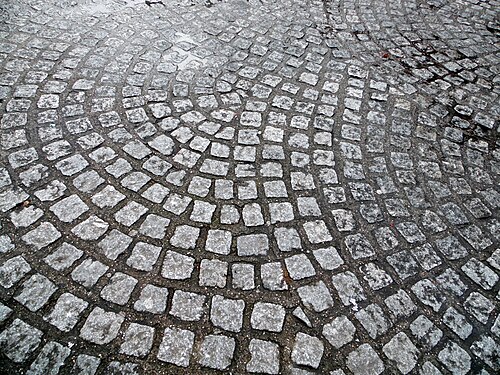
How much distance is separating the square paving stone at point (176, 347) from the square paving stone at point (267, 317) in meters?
0.43

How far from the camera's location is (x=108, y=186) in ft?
11.6

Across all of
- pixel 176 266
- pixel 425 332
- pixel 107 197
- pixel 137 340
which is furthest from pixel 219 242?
pixel 425 332

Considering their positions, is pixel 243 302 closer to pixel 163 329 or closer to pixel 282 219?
pixel 163 329

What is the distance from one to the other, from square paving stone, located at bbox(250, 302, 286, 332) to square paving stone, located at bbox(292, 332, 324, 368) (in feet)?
0.49

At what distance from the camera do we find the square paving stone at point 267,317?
9.16 ft

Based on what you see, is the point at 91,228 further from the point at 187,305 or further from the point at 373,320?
the point at 373,320

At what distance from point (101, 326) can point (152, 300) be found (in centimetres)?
36

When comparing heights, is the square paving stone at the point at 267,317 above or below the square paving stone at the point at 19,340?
above

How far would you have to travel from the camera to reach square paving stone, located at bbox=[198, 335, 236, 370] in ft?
8.56

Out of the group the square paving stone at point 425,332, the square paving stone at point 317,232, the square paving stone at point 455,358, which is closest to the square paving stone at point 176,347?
the square paving stone at point 317,232

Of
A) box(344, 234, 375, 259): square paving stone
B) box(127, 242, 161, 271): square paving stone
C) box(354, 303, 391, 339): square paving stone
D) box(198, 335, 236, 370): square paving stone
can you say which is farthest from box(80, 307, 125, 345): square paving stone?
Answer: box(344, 234, 375, 259): square paving stone

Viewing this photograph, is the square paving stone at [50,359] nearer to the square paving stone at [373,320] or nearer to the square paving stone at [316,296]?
the square paving stone at [316,296]

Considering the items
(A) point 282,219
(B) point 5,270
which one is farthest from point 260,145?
(B) point 5,270

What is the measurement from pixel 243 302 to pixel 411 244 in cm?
145
